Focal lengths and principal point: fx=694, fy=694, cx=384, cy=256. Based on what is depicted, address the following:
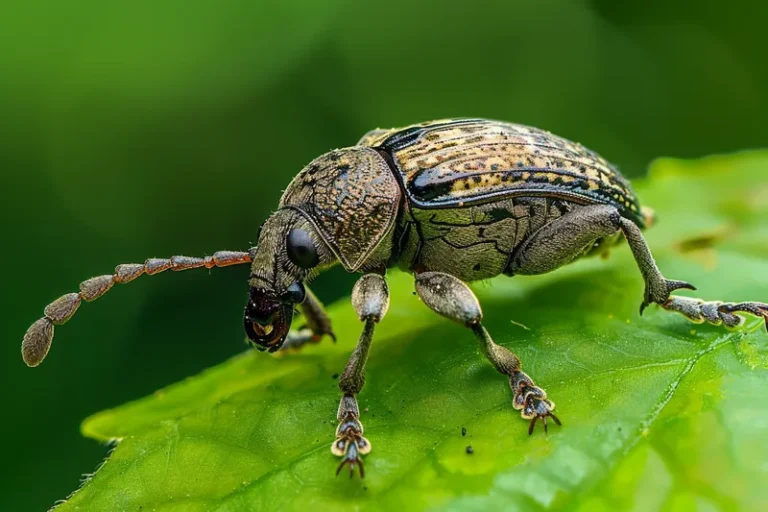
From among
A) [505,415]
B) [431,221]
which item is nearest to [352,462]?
[505,415]

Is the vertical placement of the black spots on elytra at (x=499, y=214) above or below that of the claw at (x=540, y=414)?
above

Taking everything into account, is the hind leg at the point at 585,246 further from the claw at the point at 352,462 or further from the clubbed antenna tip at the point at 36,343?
the clubbed antenna tip at the point at 36,343

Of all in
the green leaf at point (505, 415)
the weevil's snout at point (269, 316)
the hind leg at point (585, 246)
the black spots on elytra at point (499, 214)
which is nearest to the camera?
the green leaf at point (505, 415)

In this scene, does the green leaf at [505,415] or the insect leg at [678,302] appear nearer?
the green leaf at [505,415]

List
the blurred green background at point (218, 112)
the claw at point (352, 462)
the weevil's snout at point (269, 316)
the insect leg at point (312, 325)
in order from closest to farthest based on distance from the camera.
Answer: the claw at point (352, 462), the weevil's snout at point (269, 316), the insect leg at point (312, 325), the blurred green background at point (218, 112)

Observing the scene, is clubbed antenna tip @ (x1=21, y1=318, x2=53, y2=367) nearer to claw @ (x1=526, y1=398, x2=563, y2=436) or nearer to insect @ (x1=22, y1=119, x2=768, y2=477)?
insect @ (x1=22, y1=119, x2=768, y2=477)

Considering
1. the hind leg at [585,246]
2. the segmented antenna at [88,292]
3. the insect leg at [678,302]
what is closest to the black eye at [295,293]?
the segmented antenna at [88,292]

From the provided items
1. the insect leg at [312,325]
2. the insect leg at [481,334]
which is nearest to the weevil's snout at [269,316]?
the insect leg at [312,325]

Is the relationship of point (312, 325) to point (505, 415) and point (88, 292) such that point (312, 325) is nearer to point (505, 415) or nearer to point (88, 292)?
point (88, 292)
